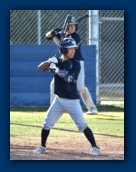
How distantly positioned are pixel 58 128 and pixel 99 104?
3.79 m

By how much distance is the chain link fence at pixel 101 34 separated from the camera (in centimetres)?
1535

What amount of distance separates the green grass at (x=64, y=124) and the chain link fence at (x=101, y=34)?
7.99ft

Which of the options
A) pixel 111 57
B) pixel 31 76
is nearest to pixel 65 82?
pixel 31 76

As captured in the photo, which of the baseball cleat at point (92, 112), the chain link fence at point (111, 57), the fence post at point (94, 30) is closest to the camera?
the baseball cleat at point (92, 112)

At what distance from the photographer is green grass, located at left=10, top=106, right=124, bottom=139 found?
31.9 feet

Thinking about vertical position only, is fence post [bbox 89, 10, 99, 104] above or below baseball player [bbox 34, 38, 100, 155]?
above

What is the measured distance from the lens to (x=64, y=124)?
1081 centimetres

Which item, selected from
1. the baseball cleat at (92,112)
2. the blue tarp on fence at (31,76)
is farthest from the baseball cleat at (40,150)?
the blue tarp on fence at (31,76)

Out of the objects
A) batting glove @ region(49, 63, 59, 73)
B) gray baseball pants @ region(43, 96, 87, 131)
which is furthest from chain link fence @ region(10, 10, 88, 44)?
batting glove @ region(49, 63, 59, 73)

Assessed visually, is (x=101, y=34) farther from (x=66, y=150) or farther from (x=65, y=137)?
(x=66, y=150)

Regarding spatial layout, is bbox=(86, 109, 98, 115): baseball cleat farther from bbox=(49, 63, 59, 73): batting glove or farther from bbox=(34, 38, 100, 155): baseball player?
bbox=(49, 63, 59, 73): batting glove

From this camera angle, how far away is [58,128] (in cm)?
1034

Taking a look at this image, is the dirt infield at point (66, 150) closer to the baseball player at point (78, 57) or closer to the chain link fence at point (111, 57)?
the baseball player at point (78, 57)

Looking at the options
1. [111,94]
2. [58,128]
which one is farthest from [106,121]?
[111,94]
